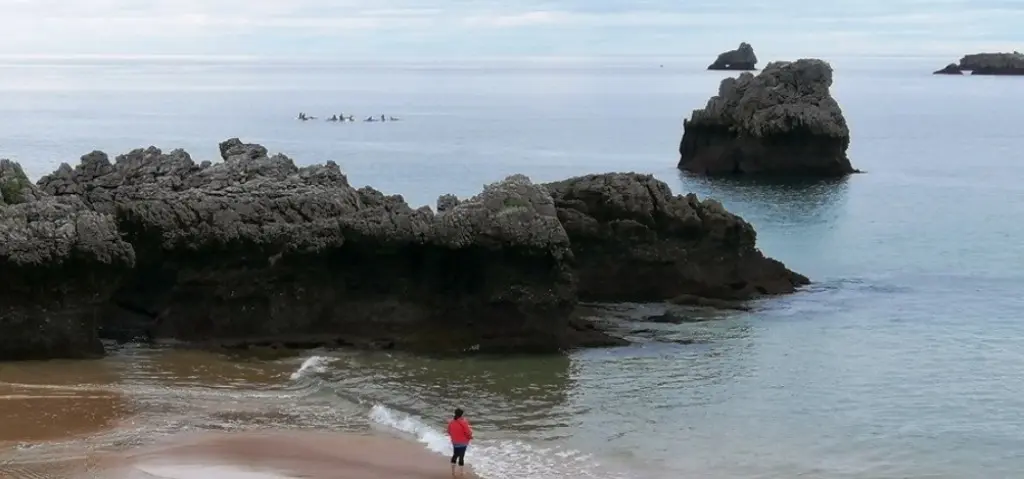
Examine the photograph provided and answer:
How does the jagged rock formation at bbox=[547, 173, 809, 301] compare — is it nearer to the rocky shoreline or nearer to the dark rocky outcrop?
the rocky shoreline

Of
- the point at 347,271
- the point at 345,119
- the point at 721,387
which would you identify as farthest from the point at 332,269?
the point at 345,119

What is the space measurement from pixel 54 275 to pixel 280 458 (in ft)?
29.9

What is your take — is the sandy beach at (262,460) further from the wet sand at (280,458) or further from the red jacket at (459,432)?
the red jacket at (459,432)

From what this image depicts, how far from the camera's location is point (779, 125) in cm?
7400

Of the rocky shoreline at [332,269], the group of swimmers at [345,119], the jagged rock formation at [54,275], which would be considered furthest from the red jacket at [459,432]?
the group of swimmers at [345,119]

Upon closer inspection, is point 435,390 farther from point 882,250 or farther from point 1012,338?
point 882,250

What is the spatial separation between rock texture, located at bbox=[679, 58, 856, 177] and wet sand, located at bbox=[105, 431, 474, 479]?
5399 cm

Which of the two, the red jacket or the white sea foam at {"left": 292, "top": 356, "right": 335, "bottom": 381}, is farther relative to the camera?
the white sea foam at {"left": 292, "top": 356, "right": 335, "bottom": 381}

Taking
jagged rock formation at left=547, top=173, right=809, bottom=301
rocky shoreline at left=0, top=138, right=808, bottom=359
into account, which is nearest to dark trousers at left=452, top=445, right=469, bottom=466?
rocky shoreline at left=0, top=138, right=808, bottom=359

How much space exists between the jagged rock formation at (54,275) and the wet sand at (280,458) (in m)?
6.95

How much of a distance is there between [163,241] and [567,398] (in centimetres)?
→ 1047

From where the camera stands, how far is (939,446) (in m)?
25.5

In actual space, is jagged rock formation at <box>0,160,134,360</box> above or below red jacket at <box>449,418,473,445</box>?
above

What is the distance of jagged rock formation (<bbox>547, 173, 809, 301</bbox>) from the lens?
37.7 meters
